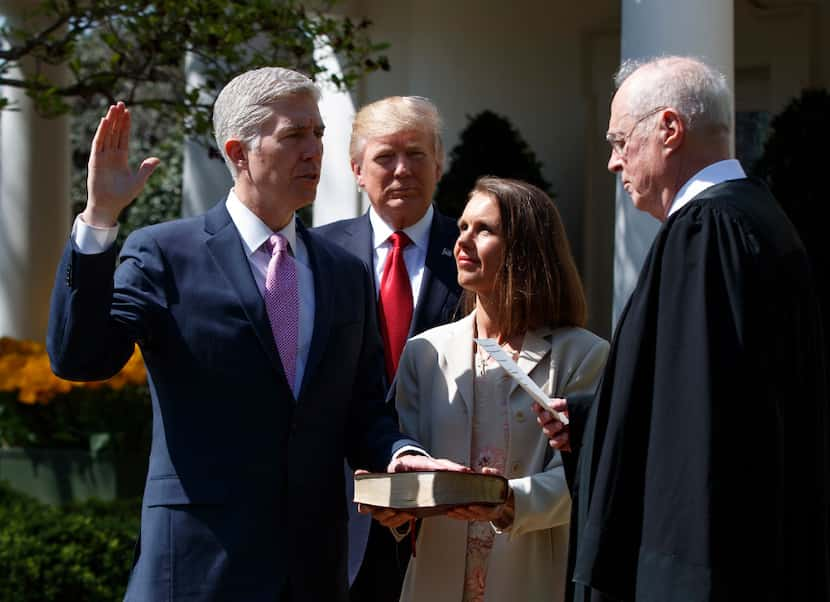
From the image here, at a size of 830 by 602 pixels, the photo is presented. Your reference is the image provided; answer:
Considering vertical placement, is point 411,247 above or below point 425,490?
above

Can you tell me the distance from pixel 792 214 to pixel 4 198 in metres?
6.26

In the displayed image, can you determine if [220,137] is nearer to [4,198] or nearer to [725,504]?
[725,504]

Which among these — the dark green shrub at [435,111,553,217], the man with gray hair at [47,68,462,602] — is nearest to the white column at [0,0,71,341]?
the dark green shrub at [435,111,553,217]

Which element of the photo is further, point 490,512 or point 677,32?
point 677,32

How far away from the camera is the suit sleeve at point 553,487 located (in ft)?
11.8

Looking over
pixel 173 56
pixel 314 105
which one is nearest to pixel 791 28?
pixel 173 56

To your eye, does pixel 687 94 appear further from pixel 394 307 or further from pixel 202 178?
pixel 202 178

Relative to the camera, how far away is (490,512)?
346cm

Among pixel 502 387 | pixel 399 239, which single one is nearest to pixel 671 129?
pixel 502 387

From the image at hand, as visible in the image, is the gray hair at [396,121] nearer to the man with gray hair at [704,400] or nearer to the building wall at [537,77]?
the man with gray hair at [704,400]

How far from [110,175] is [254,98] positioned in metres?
0.52

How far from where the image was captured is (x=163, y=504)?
3.34m

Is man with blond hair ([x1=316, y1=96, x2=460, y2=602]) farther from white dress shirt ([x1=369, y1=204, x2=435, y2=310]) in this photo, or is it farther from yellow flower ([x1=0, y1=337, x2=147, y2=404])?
yellow flower ([x1=0, y1=337, x2=147, y2=404])

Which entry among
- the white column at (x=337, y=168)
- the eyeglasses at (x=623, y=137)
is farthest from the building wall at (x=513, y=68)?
the eyeglasses at (x=623, y=137)
